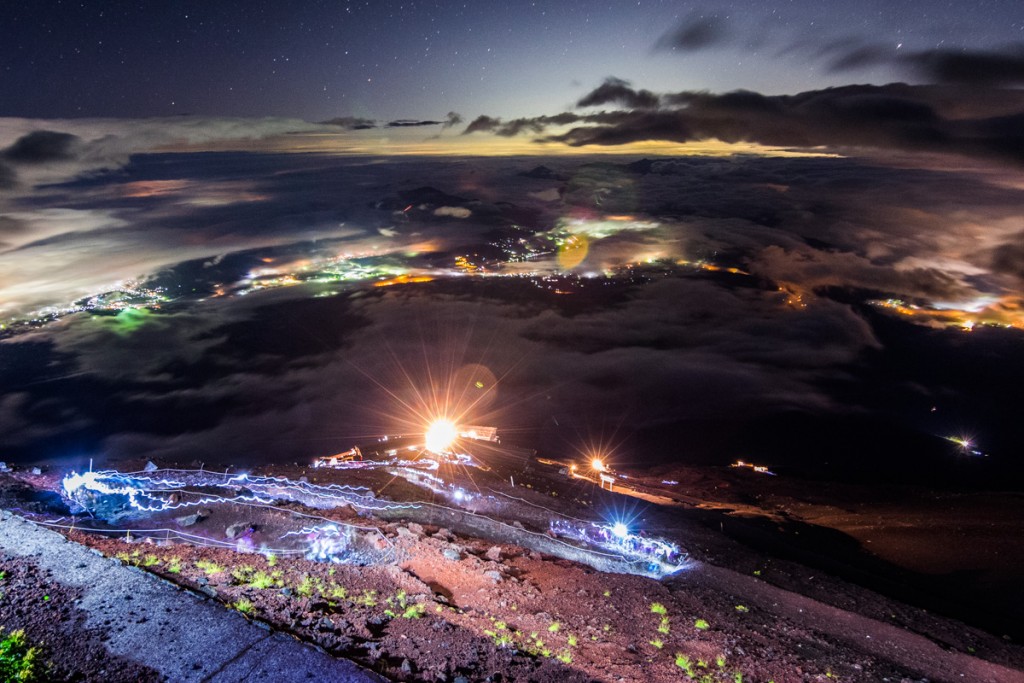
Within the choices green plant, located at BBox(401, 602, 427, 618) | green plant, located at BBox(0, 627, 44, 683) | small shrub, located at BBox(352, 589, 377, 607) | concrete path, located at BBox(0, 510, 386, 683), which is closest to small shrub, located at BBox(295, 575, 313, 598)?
small shrub, located at BBox(352, 589, 377, 607)

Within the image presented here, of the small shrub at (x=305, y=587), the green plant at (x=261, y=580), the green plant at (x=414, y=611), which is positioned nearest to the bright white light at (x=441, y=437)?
the small shrub at (x=305, y=587)

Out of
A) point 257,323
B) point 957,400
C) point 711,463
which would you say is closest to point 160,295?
point 257,323

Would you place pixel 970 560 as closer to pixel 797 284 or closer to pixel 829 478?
pixel 829 478

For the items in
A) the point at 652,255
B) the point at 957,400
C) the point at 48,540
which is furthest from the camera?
the point at 652,255

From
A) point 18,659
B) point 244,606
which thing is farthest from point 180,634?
point 18,659

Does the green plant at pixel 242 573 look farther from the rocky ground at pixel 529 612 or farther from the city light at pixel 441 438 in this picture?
the city light at pixel 441 438
